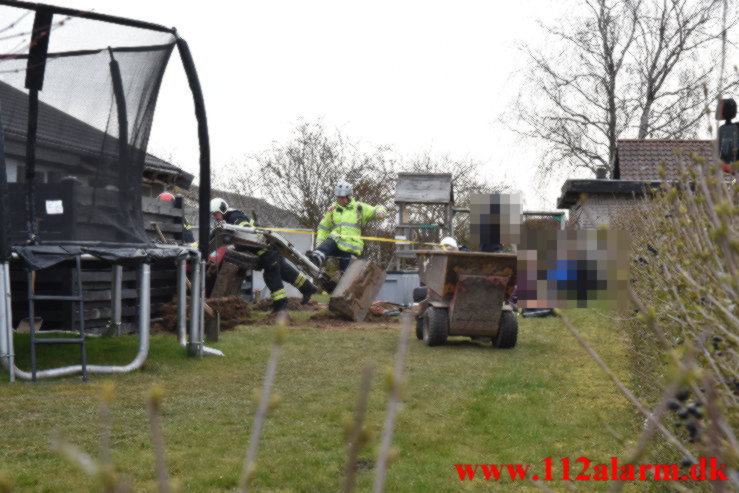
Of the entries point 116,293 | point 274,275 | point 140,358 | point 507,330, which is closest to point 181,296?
point 140,358

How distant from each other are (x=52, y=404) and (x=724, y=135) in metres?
4.95

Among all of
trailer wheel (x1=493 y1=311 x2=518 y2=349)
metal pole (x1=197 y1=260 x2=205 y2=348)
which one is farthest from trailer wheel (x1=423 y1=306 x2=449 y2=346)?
metal pole (x1=197 y1=260 x2=205 y2=348)

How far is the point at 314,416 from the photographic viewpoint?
16.5 ft

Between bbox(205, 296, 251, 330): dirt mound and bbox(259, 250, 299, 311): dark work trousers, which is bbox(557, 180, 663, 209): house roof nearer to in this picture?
bbox(259, 250, 299, 311): dark work trousers

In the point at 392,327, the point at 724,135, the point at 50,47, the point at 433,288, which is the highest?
the point at 50,47

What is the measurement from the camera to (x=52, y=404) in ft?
17.1

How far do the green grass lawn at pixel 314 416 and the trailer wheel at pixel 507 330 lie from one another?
478 millimetres

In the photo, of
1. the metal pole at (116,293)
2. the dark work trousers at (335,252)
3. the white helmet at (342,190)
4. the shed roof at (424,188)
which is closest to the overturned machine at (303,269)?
the dark work trousers at (335,252)

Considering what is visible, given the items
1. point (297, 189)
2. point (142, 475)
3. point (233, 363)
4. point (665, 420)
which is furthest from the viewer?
point (297, 189)

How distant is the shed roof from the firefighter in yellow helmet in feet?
14.5

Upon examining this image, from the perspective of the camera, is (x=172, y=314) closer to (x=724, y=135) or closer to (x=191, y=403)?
(x=191, y=403)

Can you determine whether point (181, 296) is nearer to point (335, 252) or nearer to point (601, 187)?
point (335, 252)

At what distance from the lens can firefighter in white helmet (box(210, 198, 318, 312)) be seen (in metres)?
11.3

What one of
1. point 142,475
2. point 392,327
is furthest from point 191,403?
point 392,327
